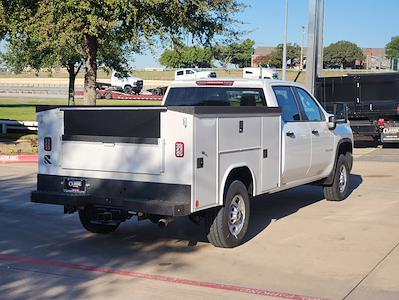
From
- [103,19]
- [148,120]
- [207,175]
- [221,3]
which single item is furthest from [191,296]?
[221,3]

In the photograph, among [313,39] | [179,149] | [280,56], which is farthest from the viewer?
[280,56]

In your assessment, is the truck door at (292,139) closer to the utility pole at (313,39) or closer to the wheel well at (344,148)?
the wheel well at (344,148)

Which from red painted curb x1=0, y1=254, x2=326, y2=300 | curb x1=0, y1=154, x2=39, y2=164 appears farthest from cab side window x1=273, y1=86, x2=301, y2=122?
curb x1=0, y1=154, x2=39, y2=164

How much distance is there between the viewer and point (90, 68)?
60.6 ft

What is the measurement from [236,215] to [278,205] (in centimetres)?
307

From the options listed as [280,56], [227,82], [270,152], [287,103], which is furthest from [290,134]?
[280,56]

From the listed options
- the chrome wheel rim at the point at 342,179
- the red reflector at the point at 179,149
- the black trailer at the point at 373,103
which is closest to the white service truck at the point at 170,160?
the red reflector at the point at 179,149

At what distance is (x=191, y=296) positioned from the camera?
5527mm

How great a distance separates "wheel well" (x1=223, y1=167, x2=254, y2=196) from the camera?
7.13m

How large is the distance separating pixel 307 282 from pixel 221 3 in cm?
1180

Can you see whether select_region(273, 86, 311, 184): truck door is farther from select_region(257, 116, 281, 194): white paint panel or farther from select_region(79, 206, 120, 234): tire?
select_region(79, 206, 120, 234): tire

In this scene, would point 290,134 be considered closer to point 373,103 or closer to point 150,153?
point 150,153

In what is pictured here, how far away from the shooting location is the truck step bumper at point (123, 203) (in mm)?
6363

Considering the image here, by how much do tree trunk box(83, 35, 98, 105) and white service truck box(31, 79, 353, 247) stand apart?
32.8ft
